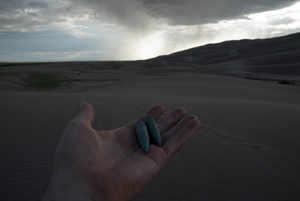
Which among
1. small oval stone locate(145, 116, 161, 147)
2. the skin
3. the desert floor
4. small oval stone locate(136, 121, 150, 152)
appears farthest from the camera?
small oval stone locate(145, 116, 161, 147)

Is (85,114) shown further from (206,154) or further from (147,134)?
(206,154)

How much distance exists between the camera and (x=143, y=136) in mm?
2668

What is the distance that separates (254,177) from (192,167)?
0.68 metres

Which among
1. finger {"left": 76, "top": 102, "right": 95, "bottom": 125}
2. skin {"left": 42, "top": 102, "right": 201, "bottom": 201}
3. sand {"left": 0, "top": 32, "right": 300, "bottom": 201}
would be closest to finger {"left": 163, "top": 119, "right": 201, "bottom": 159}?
skin {"left": 42, "top": 102, "right": 201, "bottom": 201}

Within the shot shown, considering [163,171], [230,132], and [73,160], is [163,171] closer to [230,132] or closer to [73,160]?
[73,160]

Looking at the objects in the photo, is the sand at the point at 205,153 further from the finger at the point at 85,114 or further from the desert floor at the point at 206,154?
the finger at the point at 85,114

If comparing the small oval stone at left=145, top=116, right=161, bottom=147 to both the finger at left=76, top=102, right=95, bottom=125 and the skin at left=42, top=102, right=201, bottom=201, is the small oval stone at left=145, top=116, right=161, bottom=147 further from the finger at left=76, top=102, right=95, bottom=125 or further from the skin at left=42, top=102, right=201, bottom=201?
the finger at left=76, top=102, right=95, bottom=125

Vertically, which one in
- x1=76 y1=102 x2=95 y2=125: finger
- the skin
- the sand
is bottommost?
the sand

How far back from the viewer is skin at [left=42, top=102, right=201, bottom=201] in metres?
1.81

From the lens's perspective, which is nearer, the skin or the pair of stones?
the skin

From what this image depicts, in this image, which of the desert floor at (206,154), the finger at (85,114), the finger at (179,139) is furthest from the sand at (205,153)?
the finger at (85,114)

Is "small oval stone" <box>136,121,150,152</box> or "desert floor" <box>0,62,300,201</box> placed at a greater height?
"small oval stone" <box>136,121,150,152</box>

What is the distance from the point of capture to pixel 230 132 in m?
4.06

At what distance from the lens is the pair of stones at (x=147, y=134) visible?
2.58m
